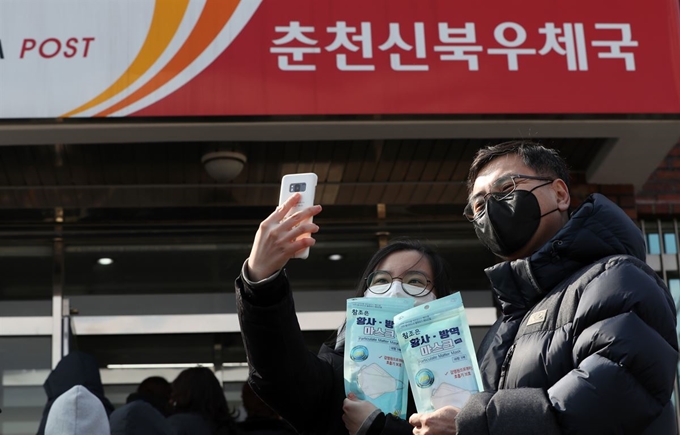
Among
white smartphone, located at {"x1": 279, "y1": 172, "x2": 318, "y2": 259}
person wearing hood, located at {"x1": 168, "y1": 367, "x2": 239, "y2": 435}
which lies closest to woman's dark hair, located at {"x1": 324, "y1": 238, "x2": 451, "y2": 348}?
white smartphone, located at {"x1": 279, "y1": 172, "x2": 318, "y2": 259}

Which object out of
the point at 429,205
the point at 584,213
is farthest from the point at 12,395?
the point at 584,213

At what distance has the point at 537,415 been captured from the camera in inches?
87.4

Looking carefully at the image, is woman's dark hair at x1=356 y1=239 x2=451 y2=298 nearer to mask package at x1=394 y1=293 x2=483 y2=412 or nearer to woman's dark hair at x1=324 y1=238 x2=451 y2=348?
woman's dark hair at x1=324 y1=238 x2=451 y2=348

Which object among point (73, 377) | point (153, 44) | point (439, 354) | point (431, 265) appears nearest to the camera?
point (439, 354)

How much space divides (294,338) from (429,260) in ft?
2.31

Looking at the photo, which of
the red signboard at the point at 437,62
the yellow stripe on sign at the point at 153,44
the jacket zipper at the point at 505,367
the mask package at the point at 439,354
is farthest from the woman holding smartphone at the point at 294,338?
the yellow stripe on sign at the point at 153,44

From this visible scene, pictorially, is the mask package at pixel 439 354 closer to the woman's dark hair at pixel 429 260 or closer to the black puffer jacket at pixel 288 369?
the black puffer jacket at pixel 288 369

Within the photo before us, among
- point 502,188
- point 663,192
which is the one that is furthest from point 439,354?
point 663,192

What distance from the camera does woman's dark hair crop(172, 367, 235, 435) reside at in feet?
17.2

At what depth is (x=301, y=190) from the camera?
8.85ft

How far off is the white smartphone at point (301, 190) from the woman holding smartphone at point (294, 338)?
0.02m

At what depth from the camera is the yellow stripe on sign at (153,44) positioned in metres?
5.45

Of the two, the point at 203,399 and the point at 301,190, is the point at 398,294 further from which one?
the point at 203,399

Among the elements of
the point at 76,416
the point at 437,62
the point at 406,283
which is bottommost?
the point at 76,416
